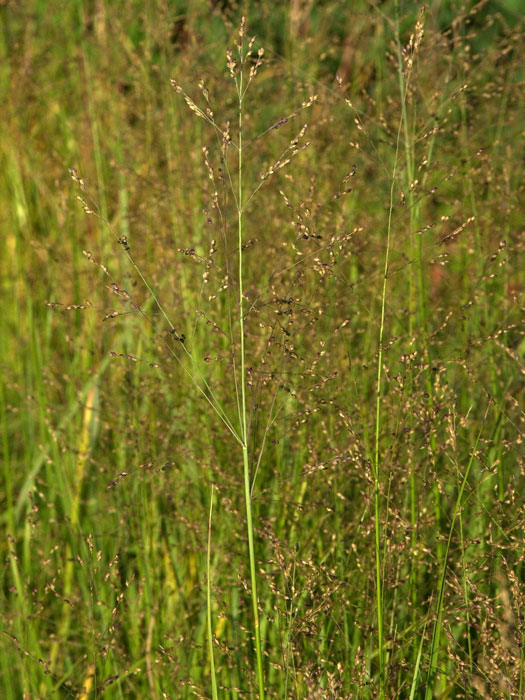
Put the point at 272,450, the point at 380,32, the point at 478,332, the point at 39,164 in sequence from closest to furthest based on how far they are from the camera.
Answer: the point at 272,450 → the point at 478,332 → the point at 380,32 → the point at 39,164

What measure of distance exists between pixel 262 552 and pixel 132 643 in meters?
0.32

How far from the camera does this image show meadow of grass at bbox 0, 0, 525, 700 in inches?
45.3

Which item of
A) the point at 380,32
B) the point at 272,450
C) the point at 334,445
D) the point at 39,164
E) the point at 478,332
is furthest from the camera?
the point at 39,164

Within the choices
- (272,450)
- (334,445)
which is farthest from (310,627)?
(272,450)

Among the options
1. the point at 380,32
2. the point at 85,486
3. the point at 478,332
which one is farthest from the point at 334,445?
the point at 380,32

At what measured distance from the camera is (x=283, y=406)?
1.37 metres

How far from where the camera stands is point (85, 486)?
2.09 metres

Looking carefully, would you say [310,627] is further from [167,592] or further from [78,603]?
[78,603]

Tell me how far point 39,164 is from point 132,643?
1.81 meters

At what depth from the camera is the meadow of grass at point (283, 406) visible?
1.15m

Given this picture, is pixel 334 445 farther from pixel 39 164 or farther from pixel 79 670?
pixel 39 164

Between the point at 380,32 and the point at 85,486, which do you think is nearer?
the point at 85,486

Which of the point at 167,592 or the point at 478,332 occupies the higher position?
the point at 478,332

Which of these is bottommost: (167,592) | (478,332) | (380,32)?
(167,592)
